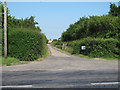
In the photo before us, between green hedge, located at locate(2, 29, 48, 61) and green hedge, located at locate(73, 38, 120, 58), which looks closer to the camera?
green hedge, located at locate(2, 29, 48, 61)

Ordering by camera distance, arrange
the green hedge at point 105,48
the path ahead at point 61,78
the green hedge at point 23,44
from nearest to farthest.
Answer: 1. the path ahead at point 61,78
2. the green hedge at point 23,44
3. the green hedge at point 105,48

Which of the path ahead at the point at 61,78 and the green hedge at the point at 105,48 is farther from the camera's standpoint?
the green hedge at the point at 105,48

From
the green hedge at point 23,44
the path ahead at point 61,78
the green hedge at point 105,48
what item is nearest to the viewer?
the path ahead at point 61,78

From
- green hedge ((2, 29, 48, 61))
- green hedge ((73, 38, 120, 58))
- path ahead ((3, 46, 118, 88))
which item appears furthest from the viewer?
green hedge ((73, 38, 120, 58))

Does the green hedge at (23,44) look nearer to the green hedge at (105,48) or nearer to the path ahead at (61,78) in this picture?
the path ahead at (61,78)

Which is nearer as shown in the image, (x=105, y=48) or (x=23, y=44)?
(x=23, y=44)

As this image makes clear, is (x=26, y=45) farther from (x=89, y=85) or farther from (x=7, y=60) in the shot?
(x=89, y=85)

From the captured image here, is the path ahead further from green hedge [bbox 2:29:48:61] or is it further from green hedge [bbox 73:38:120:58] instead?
green hedge [bbox 73:38:120:58]

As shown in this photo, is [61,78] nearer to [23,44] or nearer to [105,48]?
[23,44]

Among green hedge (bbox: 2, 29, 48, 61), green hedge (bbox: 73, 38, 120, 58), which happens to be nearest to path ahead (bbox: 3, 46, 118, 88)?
green hedge (bbox: 2, 29, 48, 61)

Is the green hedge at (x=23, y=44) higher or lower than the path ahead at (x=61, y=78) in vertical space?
higher

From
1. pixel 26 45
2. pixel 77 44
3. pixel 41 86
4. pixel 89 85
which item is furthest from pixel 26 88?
pixel 77 44

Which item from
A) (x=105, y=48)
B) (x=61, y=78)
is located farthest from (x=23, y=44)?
(x=105, y=48)

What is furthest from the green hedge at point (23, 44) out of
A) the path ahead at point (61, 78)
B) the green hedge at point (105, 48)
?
the green hedge at point (105, 48)
